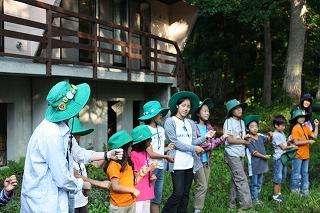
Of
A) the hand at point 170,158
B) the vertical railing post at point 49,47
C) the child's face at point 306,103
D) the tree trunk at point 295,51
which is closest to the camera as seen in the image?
the hand at point 170,158

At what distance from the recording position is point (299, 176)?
796cm

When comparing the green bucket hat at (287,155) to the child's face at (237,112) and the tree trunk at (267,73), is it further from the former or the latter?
the tree trunk at (267,73)

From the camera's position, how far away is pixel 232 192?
23.0 ft

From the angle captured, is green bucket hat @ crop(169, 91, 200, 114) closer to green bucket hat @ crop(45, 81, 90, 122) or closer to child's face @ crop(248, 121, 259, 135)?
child's face @ crop(248, 121, 259, 135)

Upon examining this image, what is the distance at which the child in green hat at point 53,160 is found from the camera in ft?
9.89

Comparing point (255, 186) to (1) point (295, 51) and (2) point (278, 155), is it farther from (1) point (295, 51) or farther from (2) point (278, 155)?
(1) point (295, 51)

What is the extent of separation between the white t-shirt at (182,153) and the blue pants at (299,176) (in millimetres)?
2763

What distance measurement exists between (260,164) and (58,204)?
4708 millimetres

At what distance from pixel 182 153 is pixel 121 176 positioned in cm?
153

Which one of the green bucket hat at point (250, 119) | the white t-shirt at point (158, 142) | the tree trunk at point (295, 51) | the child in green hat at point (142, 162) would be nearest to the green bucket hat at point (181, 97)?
the white t-shirt at point (158, 142)

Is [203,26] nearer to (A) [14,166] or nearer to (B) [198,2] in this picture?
(B) [198,2]

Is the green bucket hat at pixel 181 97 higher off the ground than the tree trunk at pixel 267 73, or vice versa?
the tree trunk at pixel 267 73

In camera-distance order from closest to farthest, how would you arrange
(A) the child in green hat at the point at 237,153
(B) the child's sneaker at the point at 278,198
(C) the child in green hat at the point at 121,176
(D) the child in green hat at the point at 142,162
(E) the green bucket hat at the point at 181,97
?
(C) the child in green hat at the point at 121,176
(D) the child in green hat at the point at 142,162
(E) the green bucket hat at the point at 181,97
(A) the child in green hat at the point at 237,153
(B) the child's sneaker at the point at 278,198

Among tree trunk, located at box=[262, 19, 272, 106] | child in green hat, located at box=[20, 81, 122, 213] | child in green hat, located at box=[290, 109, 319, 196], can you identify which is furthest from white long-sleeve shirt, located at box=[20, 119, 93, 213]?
tree trunk, located at box=[262, 19, 272, 106]
